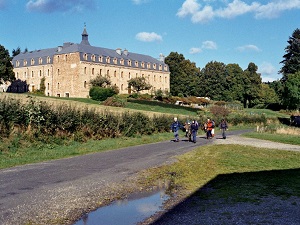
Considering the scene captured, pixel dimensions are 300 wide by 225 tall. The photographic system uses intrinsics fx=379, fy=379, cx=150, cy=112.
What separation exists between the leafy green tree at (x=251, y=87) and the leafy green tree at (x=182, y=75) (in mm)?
12265

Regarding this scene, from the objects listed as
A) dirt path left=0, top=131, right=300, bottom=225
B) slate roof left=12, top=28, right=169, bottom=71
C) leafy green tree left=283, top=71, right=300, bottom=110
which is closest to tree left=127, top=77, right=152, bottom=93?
slate roof left=12, top=28, right=169, bottom=71

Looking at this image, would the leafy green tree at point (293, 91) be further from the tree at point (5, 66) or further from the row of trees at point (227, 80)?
the tree at point (5, 66)


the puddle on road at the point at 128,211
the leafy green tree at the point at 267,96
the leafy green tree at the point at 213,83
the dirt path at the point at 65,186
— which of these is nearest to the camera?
the puddle on road at the point at 128,211

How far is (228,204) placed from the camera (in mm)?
9047

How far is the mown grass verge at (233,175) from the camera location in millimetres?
10523

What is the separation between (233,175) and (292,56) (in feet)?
267

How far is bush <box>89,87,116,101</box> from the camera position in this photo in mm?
68000

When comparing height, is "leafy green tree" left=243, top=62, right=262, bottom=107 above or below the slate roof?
below

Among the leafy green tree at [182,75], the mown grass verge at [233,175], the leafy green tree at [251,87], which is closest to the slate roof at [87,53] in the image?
the leafy green tree at [182,75]

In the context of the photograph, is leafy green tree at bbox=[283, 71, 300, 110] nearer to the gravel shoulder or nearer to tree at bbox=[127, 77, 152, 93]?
tree at bbox=[127, 77, 152, 93]

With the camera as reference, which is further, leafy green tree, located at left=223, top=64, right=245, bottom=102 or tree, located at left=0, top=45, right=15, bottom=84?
leafy green tree, located at left=223, top=64, right=245, bottom=102

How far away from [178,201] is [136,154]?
Answer: 31.4ft

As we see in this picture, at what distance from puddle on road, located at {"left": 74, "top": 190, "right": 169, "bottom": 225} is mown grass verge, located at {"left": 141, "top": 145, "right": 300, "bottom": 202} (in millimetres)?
1207

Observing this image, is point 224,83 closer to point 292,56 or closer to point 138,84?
point 292,56
